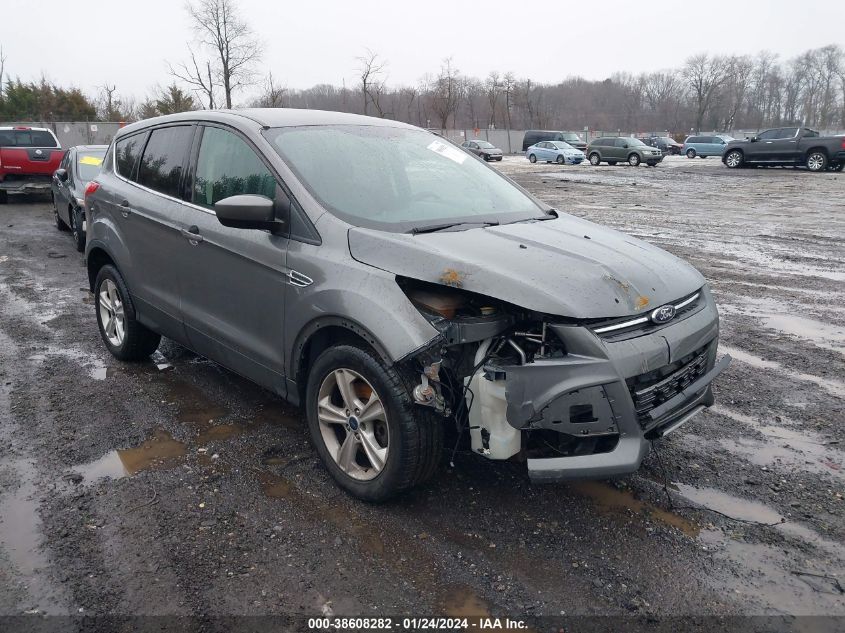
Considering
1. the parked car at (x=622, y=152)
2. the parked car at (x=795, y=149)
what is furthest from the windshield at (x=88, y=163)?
the parked car at (x=622, y=152)

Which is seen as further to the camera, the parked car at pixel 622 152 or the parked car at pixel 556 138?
the parked car at pixel 556 138

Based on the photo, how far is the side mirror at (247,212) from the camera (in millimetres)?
3373

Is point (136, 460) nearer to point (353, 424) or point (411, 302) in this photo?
point (353, 424)

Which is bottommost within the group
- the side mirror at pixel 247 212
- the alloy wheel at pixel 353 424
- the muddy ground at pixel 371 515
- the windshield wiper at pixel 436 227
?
the muddy ground at pixel 371 515

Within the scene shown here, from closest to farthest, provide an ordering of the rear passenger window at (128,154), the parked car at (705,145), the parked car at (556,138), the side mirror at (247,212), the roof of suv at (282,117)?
the side mirror at (247,212), the roof of suv at (282,117), the rear passenger window at (128,154), the parked car at (705,145), the parked car at (556,138)

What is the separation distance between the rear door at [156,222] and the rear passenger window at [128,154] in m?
0.01

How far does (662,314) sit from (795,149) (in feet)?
94.8

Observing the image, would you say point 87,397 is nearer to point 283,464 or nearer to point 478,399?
point 283,464

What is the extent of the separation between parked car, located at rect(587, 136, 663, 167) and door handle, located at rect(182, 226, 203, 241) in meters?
34.1

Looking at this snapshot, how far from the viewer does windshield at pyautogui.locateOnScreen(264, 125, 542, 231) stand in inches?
139

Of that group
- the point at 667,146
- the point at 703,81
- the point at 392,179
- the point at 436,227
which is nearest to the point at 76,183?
the point at 392,179

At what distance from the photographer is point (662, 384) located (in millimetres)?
3020

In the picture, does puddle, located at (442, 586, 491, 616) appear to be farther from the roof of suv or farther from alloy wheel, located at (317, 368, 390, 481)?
the roof of suv

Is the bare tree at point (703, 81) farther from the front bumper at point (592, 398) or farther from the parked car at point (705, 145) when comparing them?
the front bumper at point (592, 398)
